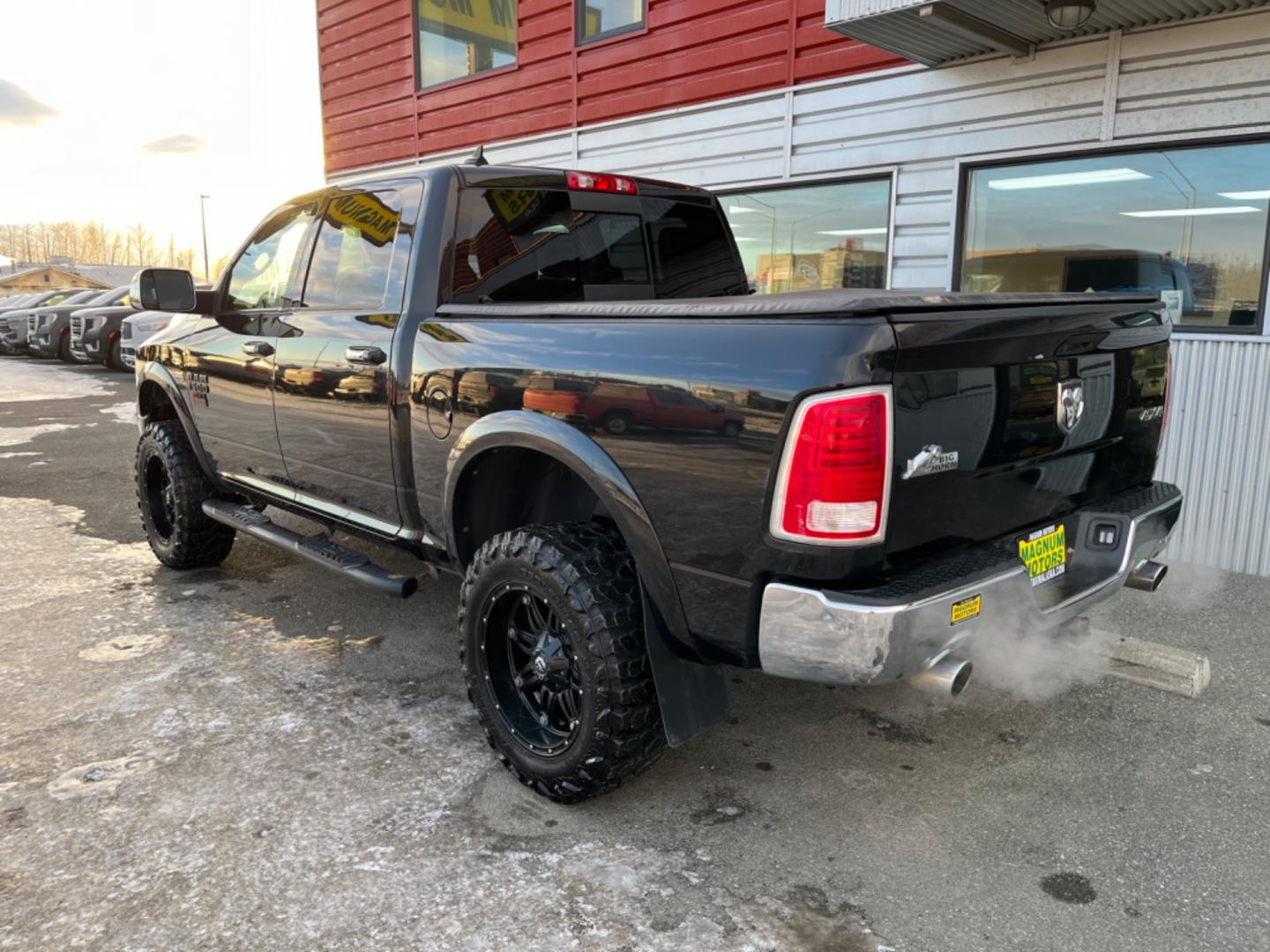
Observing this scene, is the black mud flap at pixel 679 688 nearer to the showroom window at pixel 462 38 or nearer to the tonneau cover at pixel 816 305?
the tonneau cover at pixel 816 305

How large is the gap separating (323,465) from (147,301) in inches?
55.7

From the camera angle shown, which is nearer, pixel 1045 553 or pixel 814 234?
pixel 1045 553

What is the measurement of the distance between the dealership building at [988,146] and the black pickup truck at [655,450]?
250 centimetres

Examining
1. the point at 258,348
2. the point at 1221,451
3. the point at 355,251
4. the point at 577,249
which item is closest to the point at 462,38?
the point at 258,348

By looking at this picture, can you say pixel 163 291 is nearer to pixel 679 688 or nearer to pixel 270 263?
pixel 270 263

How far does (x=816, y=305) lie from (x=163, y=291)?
136 inches

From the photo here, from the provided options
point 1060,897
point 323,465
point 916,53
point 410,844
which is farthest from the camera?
point 916,53

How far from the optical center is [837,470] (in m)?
2.06

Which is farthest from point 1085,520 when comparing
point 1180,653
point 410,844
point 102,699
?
point 102,699

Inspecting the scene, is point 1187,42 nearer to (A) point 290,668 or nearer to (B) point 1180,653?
(B) point 1180,653

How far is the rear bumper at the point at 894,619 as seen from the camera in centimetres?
208

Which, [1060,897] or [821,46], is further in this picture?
[821,46]

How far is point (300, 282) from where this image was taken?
154 inches

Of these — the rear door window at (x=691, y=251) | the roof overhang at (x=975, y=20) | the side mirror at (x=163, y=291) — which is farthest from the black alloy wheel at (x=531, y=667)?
the roof overhang at (x=975, y=20)
